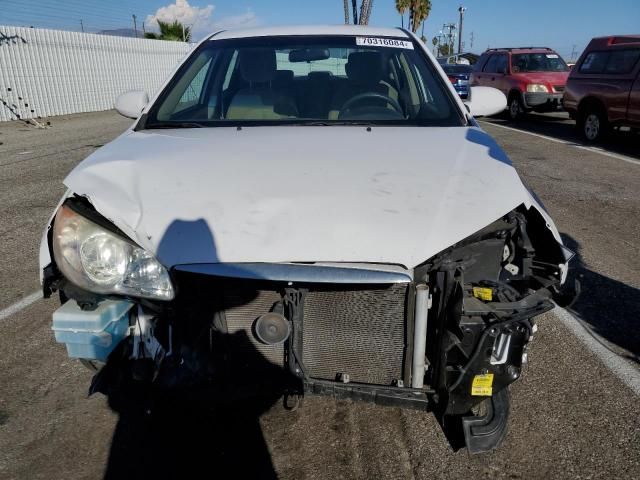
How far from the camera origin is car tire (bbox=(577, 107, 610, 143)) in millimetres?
10889

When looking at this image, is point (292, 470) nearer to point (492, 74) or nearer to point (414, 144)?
point (414, 144)

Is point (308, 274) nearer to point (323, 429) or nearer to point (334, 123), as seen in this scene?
point (323, 429)

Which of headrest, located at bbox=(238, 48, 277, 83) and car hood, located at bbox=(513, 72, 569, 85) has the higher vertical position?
headrest, located at bbox=(238, 48, 277, 83)

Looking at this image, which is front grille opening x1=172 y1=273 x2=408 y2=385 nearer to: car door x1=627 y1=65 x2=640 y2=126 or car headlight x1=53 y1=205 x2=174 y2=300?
car headlight x1=53 y1=205 x2=174 y2=300

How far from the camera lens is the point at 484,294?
2.12m

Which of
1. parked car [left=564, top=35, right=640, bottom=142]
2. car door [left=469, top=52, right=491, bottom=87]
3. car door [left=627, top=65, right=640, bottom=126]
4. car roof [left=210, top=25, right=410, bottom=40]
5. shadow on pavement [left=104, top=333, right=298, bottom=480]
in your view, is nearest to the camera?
shadow on pavement [left=104, top=333, right=298, bottom=480]

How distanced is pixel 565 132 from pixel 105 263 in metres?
13.1

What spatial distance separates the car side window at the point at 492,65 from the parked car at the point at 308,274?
15054 millimetres

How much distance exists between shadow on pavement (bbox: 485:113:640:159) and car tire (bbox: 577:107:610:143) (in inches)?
6.8

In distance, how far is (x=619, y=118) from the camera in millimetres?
10273

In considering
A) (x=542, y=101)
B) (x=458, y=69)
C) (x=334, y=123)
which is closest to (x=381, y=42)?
(x=334, y=123)

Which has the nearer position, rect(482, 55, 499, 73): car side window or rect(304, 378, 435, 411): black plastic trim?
rect(304, 378, 435, 411): black plastic trim

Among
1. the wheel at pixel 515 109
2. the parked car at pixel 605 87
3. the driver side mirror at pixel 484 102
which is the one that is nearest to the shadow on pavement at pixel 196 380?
the driver side mirror at pixel 484 102

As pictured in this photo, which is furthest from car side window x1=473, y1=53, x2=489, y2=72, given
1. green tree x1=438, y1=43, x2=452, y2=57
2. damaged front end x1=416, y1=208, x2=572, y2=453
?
green tree x1=438, y1=43, x2=452, y2=57
